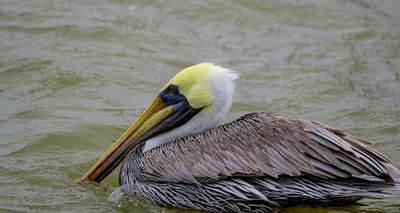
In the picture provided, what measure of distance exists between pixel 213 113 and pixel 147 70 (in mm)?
2936

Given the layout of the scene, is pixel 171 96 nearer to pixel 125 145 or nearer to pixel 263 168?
pixel 125 145

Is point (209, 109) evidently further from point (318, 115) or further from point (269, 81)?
point (269, 81)

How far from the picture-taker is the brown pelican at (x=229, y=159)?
16.8ft

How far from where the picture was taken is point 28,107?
293 inches

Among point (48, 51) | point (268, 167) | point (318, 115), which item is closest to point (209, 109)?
point (268, 167)

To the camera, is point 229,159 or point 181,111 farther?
point 181,111

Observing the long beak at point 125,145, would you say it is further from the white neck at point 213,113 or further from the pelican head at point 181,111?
the white neck at point 213,113

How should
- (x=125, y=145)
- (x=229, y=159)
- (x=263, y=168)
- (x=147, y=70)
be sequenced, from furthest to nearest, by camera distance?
(x=147, y=70) < (x=125, y=145) < (x=229, y=159) < (x=263, y=168)

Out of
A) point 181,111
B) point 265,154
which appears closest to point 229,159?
point 265,154

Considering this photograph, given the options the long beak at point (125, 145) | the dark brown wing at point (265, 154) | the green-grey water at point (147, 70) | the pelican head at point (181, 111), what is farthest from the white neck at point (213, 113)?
the green-grey water at point (147, 70)

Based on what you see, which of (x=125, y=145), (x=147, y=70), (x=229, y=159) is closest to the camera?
(x=229, y=159)

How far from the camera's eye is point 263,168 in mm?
5188

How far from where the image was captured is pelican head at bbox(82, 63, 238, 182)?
5.79 metres

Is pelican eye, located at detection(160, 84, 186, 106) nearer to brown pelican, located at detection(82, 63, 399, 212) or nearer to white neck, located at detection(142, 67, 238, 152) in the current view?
brown pelican, located at detection(82, 63, 399, 212)
